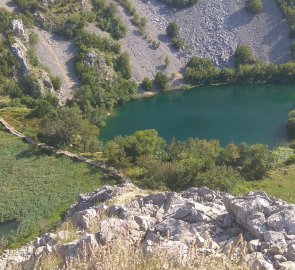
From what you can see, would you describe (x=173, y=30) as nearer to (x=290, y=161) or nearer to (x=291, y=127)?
(x=291, y=127)

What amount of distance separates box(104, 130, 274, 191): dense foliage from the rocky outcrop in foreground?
54.2 ft

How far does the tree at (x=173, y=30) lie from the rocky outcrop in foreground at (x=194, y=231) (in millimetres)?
84572

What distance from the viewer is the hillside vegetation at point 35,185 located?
40.8 meters

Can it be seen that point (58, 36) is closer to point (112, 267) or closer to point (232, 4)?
point (232, 4)

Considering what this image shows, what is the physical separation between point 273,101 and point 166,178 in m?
49.5

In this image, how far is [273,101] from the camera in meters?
88.0

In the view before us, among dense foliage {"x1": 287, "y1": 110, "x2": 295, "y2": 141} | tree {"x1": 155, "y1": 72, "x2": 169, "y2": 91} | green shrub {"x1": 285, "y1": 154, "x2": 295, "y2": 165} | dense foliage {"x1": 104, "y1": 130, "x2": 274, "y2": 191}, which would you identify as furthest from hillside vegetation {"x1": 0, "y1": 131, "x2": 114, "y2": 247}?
tree {"x1": 155, "y1": 72, "x2": 169, "y2": 91}

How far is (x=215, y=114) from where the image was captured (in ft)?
266

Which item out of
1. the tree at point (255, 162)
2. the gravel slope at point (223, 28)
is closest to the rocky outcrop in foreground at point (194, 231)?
the tree at point (255, 162)

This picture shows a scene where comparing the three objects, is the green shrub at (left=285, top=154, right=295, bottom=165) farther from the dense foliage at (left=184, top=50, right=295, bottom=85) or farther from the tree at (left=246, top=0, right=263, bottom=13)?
the tree at (left=246, top=0, right=263, bottom=13)

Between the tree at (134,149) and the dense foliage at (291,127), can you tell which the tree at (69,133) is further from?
the dense foliage at (291,127)

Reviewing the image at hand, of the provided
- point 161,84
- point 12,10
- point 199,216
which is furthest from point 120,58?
point 199,216

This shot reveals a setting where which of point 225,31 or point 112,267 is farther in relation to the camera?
point 225,31

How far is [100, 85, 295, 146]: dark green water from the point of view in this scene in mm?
70812
